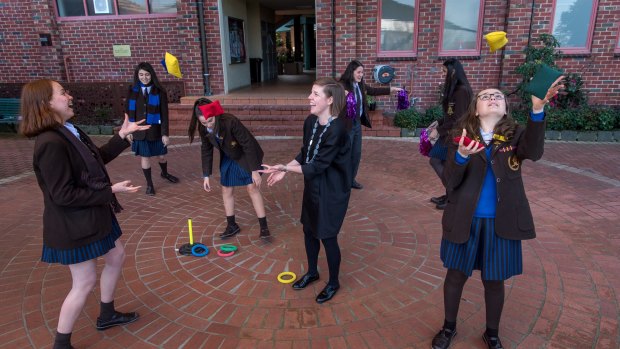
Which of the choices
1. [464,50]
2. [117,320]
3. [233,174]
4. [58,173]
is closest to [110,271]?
[117,320]

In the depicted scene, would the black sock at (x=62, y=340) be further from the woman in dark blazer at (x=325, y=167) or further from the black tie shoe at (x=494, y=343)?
the black tie shoe at (x=494, y=343)

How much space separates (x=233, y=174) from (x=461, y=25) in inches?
308

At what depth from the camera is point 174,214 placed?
493 cm

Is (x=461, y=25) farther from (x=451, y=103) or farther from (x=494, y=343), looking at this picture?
(x=494, y=343)

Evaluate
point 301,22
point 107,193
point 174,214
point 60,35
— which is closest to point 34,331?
point 107,193

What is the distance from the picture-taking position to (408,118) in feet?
29.5

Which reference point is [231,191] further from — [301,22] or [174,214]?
[301,22]

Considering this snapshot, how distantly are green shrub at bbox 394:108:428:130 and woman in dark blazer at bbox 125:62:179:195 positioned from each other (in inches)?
210

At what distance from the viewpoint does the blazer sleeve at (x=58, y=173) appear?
2.21 meters

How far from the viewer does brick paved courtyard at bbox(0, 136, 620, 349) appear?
9.10 feet

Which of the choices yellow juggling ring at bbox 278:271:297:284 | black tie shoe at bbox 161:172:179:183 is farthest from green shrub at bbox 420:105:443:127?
yellow juggling ring at bbox 278:271:297:284

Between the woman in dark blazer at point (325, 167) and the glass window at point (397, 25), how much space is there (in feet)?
25.3

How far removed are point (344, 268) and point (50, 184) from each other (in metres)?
2.37

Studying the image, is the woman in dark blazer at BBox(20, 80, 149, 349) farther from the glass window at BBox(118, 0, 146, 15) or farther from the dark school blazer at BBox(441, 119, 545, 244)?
the glass window at BBox(118, 0, 146, 15)
